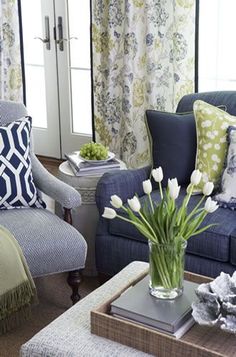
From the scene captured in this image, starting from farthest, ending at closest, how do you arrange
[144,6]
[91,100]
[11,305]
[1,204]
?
[91,100] → [144,6] → [1,204] → [11,305]

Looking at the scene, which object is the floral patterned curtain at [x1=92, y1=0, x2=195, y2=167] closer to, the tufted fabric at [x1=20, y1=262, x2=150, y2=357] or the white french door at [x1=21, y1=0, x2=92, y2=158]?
the white french door at [x1=21, y1=0, x2=92, y2=158]

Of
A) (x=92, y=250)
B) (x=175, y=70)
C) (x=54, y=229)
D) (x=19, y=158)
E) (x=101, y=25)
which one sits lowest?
(x=92, y=250)

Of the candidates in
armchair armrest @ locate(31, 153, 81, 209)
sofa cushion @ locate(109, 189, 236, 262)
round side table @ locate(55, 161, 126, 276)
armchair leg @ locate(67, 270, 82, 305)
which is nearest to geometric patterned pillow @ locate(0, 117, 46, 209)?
armchair armrest @ locate(31, 153, 81, 209)

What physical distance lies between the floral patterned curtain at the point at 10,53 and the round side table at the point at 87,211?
2127 millimetres

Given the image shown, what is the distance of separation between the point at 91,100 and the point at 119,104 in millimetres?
470

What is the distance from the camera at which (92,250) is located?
300cm

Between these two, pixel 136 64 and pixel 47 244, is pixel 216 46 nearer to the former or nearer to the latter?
pixel 136 64

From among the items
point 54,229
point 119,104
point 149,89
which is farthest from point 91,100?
point 54,229

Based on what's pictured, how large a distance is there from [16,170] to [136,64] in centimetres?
165

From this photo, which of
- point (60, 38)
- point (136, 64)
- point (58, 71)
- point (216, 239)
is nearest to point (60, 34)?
point (60, 38)

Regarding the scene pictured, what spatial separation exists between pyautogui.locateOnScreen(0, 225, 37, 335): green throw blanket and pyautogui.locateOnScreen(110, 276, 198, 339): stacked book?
632mm

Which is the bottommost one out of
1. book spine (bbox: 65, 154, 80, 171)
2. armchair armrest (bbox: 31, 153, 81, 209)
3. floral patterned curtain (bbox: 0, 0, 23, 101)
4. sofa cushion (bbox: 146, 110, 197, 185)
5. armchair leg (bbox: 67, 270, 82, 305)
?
armchair leg (bbox: 67, 270, 82, 305)

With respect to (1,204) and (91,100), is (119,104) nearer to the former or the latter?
(91,100)

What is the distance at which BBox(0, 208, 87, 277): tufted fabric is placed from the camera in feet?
7.86
